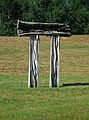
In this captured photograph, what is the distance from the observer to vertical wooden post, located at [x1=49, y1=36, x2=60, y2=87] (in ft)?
57.6

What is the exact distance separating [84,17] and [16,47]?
3232 cm

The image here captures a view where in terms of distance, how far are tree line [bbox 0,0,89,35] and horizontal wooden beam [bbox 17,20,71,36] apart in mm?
45120

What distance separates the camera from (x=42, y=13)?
69625 millimetres

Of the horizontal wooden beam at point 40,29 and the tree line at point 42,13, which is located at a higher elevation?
the horizontal wooden beam at point 40,29

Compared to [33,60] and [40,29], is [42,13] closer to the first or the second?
[40,29]

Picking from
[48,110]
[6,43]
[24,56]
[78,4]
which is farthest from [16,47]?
[78,4]

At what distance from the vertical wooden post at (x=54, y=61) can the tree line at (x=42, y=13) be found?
45.0 metres

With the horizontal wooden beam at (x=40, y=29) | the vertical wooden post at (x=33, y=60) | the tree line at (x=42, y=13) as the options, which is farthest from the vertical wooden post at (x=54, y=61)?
the tree line at (x=42, y=13)

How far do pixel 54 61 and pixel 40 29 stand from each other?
1.26 m

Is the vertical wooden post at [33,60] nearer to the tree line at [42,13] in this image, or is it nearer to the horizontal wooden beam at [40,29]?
the horizontal wooden beam at [40,29]

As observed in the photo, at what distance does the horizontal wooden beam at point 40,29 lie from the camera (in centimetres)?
1702

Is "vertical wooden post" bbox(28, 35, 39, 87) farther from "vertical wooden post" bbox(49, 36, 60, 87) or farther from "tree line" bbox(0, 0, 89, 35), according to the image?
"tree line" bbox(0, 0, 89, 35)

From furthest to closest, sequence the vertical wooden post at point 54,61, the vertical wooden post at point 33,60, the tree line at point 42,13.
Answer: the tree line at point 42,13
the vertical wooden post at point 54,61
the vertical wooden post at point 33,60

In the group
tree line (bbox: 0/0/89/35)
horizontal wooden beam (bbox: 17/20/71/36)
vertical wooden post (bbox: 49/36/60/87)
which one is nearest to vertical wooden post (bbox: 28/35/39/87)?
horizontal wooden beam (bbox: 17/20/71/36)
